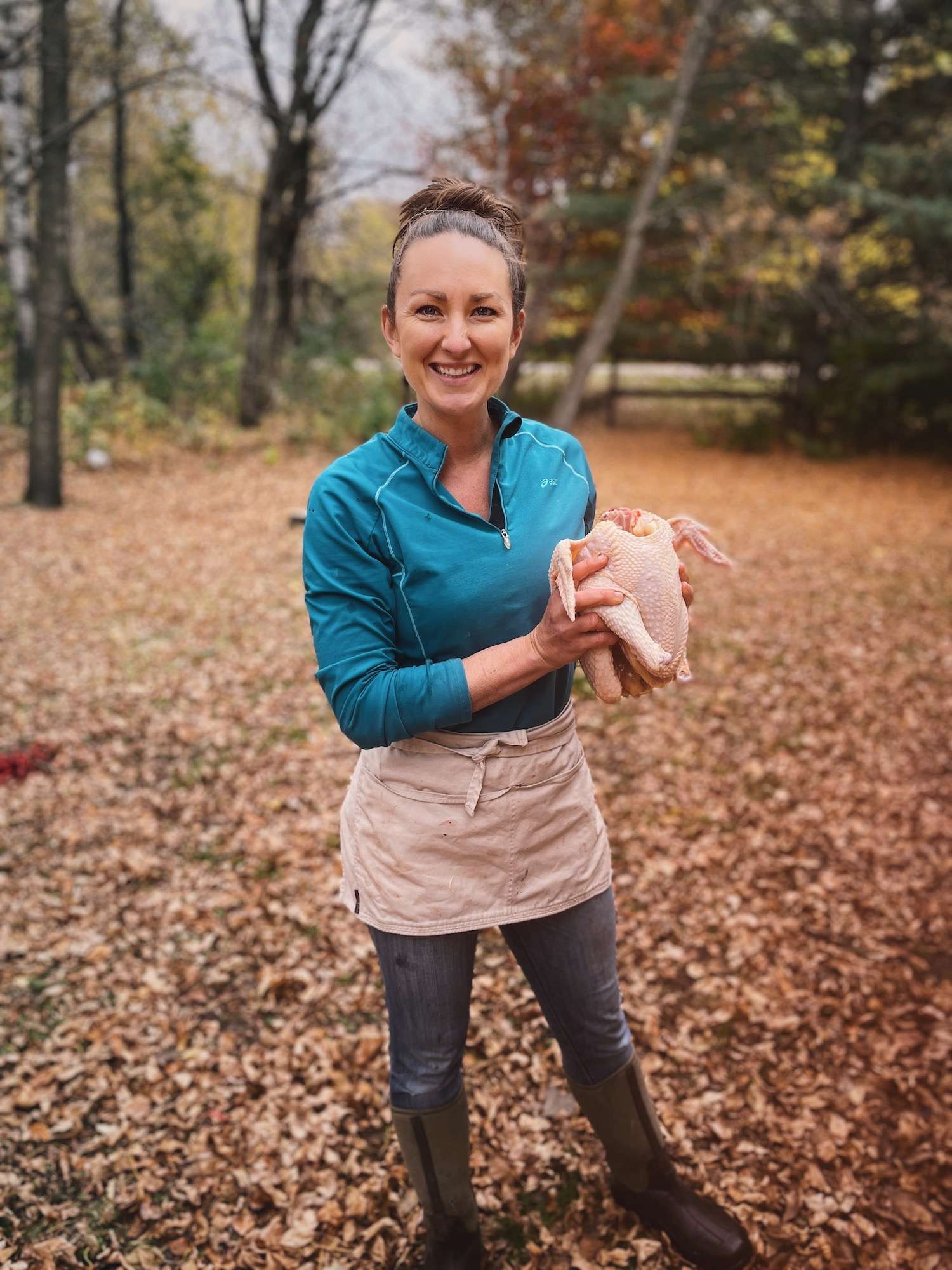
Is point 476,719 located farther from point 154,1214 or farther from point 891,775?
point 891,775

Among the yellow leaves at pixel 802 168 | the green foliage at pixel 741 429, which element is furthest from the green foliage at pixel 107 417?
the yellow leaves at pixel 802 168

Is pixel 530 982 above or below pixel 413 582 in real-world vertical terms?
below

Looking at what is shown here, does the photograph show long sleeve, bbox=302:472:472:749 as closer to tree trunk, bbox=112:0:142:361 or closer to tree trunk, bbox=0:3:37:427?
tree trunk, bbox=0:3:37:427

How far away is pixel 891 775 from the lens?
14.8 feet

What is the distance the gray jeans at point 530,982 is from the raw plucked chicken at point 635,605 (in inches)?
21.5

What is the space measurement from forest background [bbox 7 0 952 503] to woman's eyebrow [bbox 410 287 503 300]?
27.0 ft

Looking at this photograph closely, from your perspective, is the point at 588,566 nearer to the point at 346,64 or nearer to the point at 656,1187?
the point at 656,1187

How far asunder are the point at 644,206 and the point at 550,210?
2.58 metres

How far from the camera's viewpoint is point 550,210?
12281mm

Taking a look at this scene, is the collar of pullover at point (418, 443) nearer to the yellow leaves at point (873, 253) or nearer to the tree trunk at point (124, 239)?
the yellow leaves at point (873, 253)

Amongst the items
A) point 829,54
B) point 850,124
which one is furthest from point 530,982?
point 829,54

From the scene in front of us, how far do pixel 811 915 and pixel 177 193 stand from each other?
17515 mm

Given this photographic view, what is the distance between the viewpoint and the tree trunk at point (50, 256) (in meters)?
8.54

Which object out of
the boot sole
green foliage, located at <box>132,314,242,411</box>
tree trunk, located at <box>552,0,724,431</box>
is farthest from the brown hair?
green foliage, located at <box>132,314,242,411</box>
